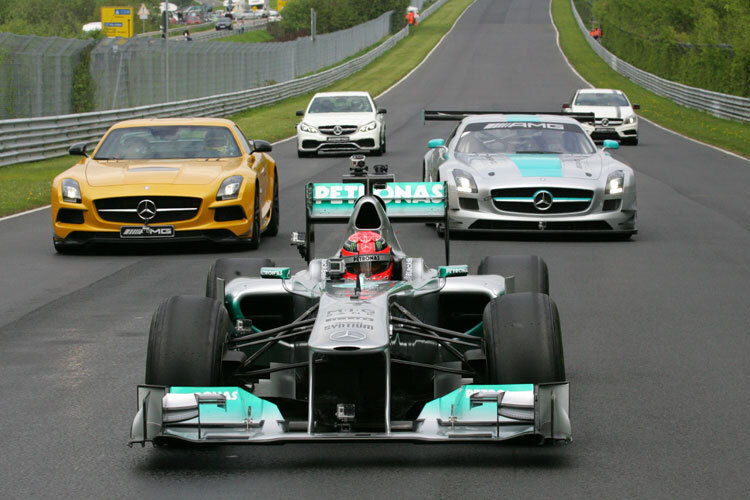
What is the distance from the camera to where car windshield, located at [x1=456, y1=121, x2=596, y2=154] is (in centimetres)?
1577

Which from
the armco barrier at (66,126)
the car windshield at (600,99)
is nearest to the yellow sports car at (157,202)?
the armco barrier at (66,126)

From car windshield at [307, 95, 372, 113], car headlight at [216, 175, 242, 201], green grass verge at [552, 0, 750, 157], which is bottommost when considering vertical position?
green grass verge at [552, 0, 750, 157]

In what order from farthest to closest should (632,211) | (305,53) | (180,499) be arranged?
1. (305,53)
2. (632,211)
3. (180,499)

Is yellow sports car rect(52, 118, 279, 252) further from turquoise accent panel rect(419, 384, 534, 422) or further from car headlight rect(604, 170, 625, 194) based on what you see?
turquoise accent panel rect(419, 384, 534, 422)

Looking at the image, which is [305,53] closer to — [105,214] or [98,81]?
[98,81]

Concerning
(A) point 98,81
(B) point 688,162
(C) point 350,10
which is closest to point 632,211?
(B) point 688,162

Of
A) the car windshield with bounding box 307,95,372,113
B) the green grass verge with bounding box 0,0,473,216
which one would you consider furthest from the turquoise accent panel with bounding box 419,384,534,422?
the car windshield with bounding box 307,95,372,113

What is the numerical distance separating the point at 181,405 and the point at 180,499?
545 millimetres

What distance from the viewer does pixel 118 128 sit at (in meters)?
14.9

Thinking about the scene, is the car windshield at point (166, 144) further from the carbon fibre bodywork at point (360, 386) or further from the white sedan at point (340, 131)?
the white sedan at point (340, 131)

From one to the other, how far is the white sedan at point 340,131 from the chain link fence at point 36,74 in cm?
607

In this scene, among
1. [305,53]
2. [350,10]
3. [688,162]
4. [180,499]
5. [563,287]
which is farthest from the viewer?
[350,10]

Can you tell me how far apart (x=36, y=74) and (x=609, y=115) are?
14537 mm

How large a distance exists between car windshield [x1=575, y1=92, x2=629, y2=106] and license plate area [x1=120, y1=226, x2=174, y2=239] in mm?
23402
